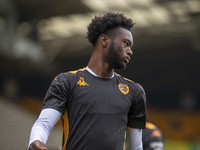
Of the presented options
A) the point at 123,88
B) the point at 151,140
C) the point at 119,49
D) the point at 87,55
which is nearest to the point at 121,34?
the point at 119,49

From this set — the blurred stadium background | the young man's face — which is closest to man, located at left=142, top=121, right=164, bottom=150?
the young man's face

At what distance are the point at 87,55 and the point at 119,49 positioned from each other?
25961 millimetres

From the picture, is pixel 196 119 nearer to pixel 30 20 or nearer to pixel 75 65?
pixel 75 65

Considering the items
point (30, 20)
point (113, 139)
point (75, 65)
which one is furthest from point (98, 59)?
point (75, 65)

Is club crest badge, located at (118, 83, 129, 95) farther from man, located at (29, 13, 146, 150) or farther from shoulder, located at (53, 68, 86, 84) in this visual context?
shoulder, located at (53, 68, 86, 84)

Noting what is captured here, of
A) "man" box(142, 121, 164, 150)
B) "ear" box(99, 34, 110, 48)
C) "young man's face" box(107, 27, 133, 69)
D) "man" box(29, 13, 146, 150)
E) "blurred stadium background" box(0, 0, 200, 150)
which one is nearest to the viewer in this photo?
"man" box(29, 13, 146, 150)

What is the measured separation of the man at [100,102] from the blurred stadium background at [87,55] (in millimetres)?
11267

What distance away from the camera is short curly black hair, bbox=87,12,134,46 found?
276 centimetres

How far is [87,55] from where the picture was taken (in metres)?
28.5

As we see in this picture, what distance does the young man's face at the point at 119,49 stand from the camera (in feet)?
8.63

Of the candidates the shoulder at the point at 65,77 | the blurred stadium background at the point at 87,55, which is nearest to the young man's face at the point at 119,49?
the shoulder at the point at 65,77

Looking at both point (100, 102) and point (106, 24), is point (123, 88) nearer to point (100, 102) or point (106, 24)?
point (100, 102)

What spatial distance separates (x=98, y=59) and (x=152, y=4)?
16.8 metres

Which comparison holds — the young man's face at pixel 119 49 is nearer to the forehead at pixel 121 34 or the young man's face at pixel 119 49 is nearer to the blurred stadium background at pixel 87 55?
the forehead at pixel 121 34
